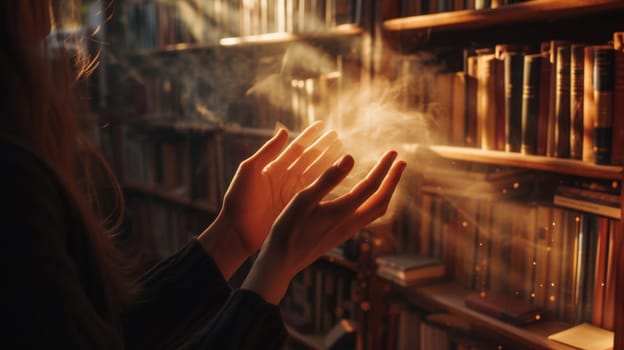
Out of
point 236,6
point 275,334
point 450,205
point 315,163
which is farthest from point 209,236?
point 236,6

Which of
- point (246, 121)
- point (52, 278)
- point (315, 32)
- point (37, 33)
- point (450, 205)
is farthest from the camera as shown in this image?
point (246, 121)

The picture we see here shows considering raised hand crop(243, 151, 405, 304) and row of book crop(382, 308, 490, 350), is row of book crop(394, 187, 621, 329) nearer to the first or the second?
row of book crop(382, 308, 490, 350)

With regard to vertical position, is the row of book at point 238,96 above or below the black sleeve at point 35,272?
above

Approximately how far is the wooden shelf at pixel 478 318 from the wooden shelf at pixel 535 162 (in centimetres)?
38

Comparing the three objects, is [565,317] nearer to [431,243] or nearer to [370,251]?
[431,243]

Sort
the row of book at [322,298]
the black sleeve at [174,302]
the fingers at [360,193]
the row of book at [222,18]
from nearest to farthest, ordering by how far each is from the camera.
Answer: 1. the fingers at [360,193]
2. the black sleeve at [174,302]
3. the row of book at [222,18]
4. the row of book at [322,298]

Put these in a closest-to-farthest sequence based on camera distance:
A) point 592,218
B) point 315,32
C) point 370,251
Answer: point 592,218 < point 370,251 < point 315,32

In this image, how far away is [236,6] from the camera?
8.17ft

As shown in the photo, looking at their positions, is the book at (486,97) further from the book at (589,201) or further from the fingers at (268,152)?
the fingers at (268,152)

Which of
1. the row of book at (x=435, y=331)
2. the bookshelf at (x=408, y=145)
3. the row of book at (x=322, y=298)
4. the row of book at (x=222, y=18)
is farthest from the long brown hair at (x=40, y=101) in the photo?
the row of book at (x=322, y=298)

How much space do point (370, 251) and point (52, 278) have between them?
1.31 meters

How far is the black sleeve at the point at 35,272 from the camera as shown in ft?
1.86

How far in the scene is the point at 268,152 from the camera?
3.56 ft

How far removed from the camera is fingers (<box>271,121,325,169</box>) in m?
1.10
